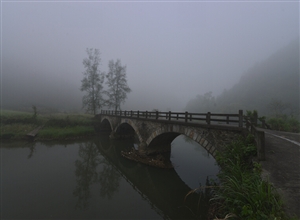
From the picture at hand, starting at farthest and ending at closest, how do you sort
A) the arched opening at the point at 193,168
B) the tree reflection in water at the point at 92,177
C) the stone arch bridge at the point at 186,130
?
the arched opening at the point at 193,168
the tree reflection in water at the point at 92,177
the stone arch bridge at the point at 186,130

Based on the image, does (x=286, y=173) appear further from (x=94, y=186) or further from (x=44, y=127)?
(x=44, y=127)

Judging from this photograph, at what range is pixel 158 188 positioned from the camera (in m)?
8.30

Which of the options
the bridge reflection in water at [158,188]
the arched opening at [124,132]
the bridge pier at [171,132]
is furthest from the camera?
the arched opening at [124,132]

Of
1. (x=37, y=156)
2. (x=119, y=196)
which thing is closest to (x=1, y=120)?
(x=37, y=156)

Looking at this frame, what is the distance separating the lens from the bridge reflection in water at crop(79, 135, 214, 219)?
6.25m

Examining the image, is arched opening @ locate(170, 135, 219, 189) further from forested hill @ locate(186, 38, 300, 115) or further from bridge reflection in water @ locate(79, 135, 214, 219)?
forested hill @ locate(186, 38, 300, 115)

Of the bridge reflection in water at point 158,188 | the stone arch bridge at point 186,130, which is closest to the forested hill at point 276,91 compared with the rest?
the stone arch bridge at point 186,130

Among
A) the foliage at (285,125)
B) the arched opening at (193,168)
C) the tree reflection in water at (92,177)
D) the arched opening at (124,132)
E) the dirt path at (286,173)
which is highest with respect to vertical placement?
the foliage at (285,125)

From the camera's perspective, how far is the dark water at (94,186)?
20.1 feet

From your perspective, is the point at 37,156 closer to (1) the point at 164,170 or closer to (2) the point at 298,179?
(1) the point at 164,170

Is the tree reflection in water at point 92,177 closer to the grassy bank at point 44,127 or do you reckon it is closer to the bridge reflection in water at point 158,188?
the bridge reflection in water at point 158,188

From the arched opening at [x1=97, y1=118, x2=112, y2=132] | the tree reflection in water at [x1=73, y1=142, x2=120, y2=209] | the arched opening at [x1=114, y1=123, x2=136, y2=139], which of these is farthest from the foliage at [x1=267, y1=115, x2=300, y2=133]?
→ the arched opening at [x1=97, y1=118, x2=112, y2=132]

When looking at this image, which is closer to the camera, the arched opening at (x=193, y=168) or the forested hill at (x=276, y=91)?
the arched opening at (x=193, y=168)

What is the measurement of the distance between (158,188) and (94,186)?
13.3 feet
